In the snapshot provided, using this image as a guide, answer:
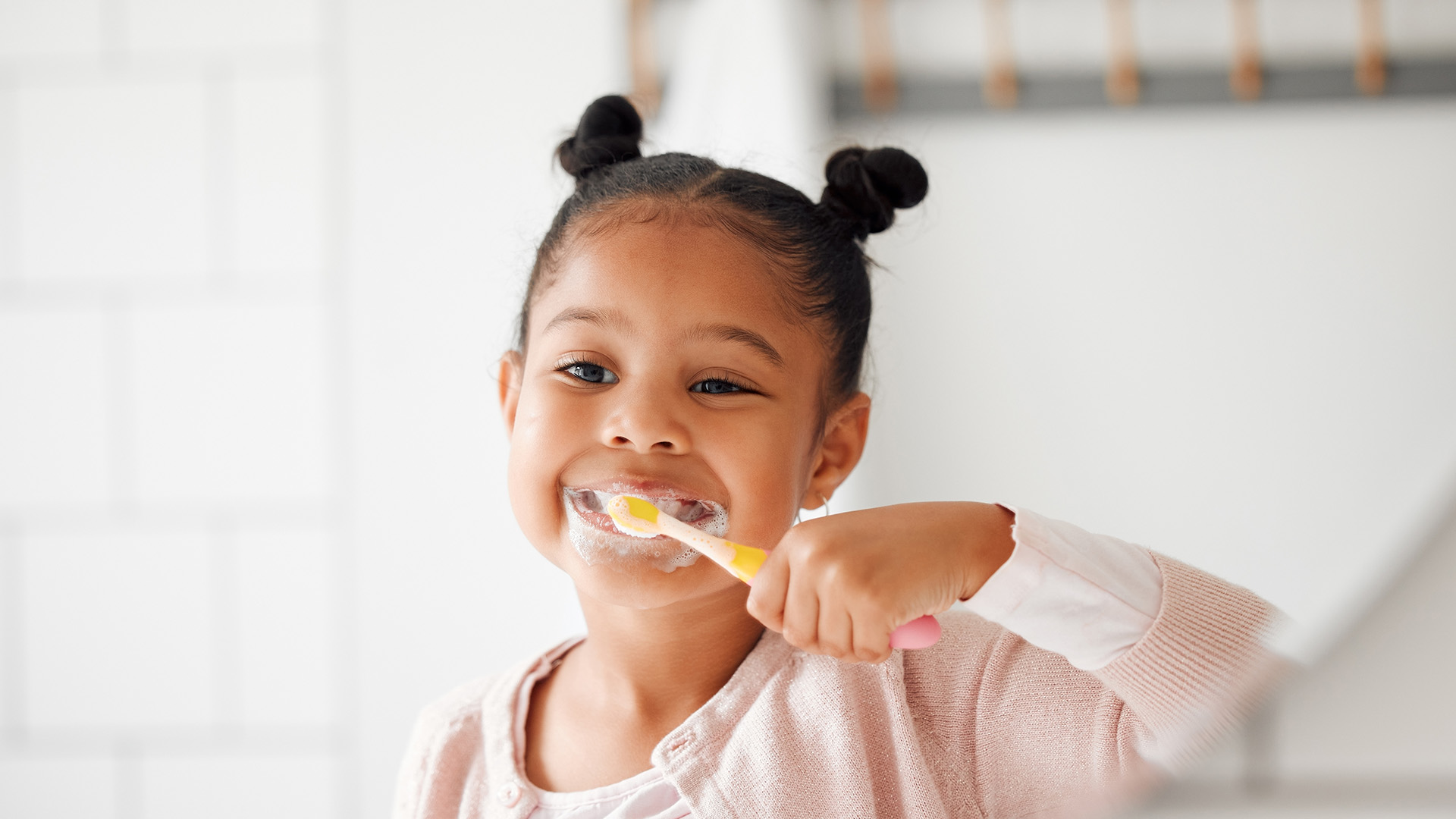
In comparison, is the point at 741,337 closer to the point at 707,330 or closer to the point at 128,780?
the point at 707,330

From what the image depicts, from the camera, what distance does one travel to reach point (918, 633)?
1.14ft

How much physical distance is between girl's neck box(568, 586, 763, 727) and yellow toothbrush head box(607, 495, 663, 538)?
10 cm

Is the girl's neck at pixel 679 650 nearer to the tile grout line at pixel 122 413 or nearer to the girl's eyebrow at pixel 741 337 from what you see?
the girl's eyebrow at pixel 741 337

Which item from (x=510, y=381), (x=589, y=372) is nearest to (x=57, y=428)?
(x=510, y=381)

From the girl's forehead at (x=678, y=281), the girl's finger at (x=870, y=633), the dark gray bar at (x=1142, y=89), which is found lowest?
the girl's finger at (x=870, y=633)

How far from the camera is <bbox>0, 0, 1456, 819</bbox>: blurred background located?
806 mm

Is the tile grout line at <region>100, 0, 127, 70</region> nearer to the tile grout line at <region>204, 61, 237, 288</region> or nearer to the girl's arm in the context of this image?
the tile grout line at <region>204, 61, 237, 288</region>

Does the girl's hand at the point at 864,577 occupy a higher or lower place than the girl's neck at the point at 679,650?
higher

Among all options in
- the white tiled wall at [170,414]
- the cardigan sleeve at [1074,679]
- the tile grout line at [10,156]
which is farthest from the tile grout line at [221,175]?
the cardigan sleeve at [1074,679]

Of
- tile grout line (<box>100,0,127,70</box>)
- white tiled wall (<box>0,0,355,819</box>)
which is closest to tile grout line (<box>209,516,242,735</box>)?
white tiled wall (<box>0,0,355,819</box>)

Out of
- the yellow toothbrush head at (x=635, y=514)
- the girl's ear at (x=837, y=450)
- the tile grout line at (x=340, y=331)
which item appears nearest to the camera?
the yellow toothbrush head at (x=635, y=514)

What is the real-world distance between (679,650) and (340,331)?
62 cm

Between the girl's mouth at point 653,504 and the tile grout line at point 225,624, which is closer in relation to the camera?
the girl's mouth at point 653,504

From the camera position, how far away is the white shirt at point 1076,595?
403 mm
